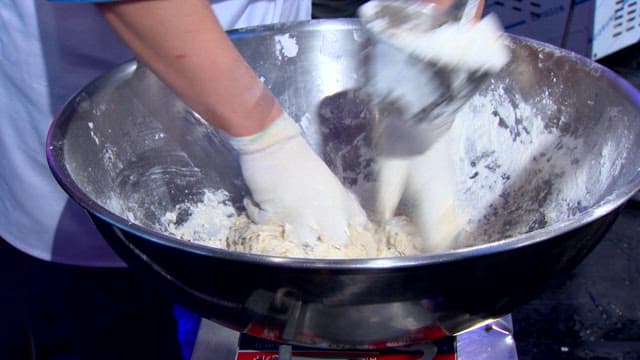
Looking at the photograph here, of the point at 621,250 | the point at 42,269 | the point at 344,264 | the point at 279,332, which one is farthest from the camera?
the point at 621,250

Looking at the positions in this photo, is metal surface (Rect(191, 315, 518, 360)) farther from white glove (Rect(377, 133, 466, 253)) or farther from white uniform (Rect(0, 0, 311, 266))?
white uniform (Rect(0, 0, 311, 266))

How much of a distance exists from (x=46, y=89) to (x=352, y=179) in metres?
0.44

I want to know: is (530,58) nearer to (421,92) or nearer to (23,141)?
(421,92)

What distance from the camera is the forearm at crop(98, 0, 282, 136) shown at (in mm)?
708

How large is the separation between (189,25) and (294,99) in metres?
0.37

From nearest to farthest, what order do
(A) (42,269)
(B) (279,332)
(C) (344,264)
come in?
(C) (344,264), (B) (279,332), (A) (42,269)

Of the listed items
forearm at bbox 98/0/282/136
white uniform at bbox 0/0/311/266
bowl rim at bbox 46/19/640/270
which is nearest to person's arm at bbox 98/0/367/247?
forearm at bbox 98/0/282/136

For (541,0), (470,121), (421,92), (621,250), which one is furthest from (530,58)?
(541,0)

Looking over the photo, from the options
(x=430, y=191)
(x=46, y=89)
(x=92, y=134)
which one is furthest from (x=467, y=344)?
(x=46, y=89)

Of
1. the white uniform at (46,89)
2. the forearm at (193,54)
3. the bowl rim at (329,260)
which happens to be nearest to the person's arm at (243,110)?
the forearm at (193,54)

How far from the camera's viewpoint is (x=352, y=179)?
3.44 ft

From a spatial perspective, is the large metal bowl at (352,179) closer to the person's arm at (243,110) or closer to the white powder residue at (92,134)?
the white powder residue at (92,134)

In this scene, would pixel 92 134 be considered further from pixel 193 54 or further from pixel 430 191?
pixel 430 191

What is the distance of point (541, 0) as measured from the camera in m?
2.50
